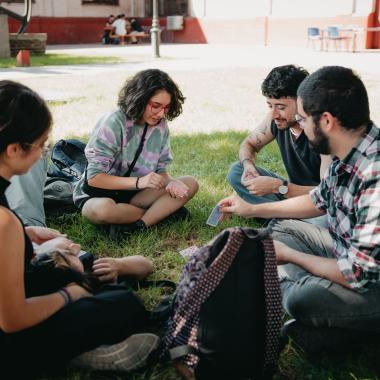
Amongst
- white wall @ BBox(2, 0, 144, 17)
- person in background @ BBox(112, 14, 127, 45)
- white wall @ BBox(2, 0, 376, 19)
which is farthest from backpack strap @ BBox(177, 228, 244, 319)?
person in background @ BBox(112, 14, 127, 45)

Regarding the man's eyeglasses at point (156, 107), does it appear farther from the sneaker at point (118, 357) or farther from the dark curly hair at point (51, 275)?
the sneaker at point (118, 357)

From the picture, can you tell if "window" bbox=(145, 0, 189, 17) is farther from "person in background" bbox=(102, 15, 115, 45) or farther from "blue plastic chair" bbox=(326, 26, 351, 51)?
"blue plastic chair" bbox=(326, 26, 351, 51)

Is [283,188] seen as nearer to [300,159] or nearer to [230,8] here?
[300,159]

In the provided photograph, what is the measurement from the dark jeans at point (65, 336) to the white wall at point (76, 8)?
2460 centimetres

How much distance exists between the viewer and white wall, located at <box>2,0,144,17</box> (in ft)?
83.3

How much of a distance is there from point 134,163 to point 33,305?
1.77 m

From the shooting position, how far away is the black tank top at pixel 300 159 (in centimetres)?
358

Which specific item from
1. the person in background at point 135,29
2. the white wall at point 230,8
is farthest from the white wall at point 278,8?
the person in background at point 135,29

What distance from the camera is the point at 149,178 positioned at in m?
3.40

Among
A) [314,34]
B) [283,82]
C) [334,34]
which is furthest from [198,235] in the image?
[314,34]

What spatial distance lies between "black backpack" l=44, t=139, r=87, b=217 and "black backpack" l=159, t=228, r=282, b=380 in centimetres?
203

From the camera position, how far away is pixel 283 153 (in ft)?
12.3

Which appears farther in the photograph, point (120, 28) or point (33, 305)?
point (120, 28)

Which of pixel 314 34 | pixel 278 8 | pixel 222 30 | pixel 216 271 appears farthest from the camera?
pixel 222 30
